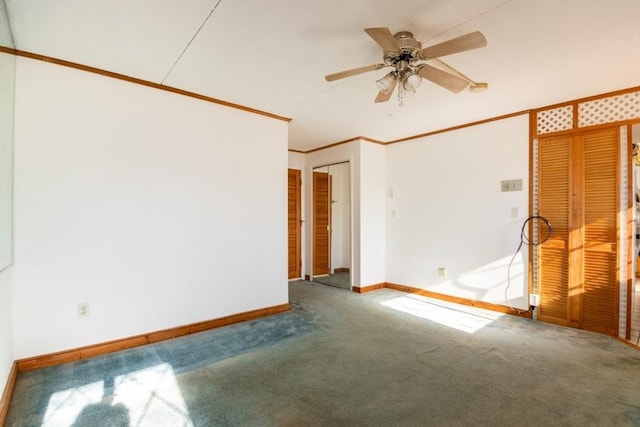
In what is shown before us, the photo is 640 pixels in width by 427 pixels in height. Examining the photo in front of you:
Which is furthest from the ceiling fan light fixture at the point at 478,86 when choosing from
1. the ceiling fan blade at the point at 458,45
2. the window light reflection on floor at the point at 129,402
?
the window light reflection on floor at the point at 129,402

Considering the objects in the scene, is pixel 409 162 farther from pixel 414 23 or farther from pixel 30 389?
pixel 30 389

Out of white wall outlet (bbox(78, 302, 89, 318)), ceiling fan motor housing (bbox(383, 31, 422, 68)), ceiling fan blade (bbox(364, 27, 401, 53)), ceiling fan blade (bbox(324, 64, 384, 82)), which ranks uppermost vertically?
ceiling fan motor housing (bbox(383, 31, 422, 68))

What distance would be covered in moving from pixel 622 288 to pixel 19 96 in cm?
547

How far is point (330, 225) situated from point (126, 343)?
3659mm

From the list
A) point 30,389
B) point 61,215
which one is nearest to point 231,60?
point 61,215

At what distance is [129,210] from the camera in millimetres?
2805

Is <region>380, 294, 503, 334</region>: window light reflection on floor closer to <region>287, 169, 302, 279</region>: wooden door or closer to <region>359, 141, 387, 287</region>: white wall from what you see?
<region>359, 141, 387, 287</region>: white wall

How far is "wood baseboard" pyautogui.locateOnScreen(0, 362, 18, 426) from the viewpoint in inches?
70.9

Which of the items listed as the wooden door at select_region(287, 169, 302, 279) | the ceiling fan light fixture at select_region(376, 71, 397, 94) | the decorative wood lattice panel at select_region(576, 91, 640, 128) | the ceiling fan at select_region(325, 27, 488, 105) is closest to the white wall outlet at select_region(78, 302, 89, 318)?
the ceiling fan at select_region(325, 27, 488, 105)

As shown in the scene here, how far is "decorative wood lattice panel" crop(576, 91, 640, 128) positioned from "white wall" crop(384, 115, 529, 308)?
0.53 metres

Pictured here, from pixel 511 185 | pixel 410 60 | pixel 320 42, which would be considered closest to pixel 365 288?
pixel 511 185

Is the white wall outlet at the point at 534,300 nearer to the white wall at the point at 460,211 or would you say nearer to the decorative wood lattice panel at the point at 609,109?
the white wall at the point at 460,211

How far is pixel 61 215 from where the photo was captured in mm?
2494

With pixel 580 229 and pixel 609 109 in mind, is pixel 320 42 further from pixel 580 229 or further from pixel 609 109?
pixel 580 229
